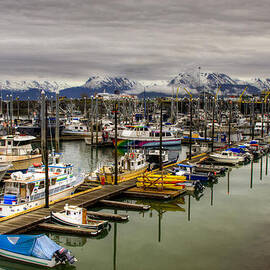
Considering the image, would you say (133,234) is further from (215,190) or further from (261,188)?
(261,188)

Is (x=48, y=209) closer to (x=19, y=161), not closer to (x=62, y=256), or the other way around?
(x=62, y=256)

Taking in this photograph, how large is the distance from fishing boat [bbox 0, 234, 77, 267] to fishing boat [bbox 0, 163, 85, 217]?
534 cm

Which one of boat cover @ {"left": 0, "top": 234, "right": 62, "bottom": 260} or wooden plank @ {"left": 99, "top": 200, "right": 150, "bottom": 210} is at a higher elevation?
boat cover @ {"left": 0, "top": 234, "right": 62, "bottom": 260}

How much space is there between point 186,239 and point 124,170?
15553 millimetres

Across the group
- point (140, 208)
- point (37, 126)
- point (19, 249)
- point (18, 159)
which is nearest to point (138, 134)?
point (37, 126)

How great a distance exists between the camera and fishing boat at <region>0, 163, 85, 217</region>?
24.3 meters

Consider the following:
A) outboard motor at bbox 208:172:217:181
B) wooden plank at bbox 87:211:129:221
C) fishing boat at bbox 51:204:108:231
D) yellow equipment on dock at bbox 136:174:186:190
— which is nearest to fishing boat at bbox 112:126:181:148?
outboard motor at bbox 208:172:217:181

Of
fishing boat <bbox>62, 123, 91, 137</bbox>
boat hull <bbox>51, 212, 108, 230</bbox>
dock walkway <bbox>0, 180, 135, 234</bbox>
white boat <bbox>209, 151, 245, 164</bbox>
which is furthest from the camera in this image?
fishing boat <bbox>62, 123, 91, 137</bbox>

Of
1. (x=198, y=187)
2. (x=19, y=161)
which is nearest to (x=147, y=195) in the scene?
(x=198, y=187)

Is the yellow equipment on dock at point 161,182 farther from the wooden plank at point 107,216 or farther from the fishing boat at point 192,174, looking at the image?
the wooden plank at point 107,216

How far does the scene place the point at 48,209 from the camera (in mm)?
25031

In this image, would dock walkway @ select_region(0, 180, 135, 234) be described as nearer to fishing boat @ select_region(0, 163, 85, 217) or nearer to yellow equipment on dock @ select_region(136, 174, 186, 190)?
fishing boat @ select_region(0, 163, 85, 217)

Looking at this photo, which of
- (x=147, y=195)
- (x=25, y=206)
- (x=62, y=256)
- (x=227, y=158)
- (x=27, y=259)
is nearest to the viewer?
(x=62, y=256)

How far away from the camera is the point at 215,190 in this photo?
36219mm
